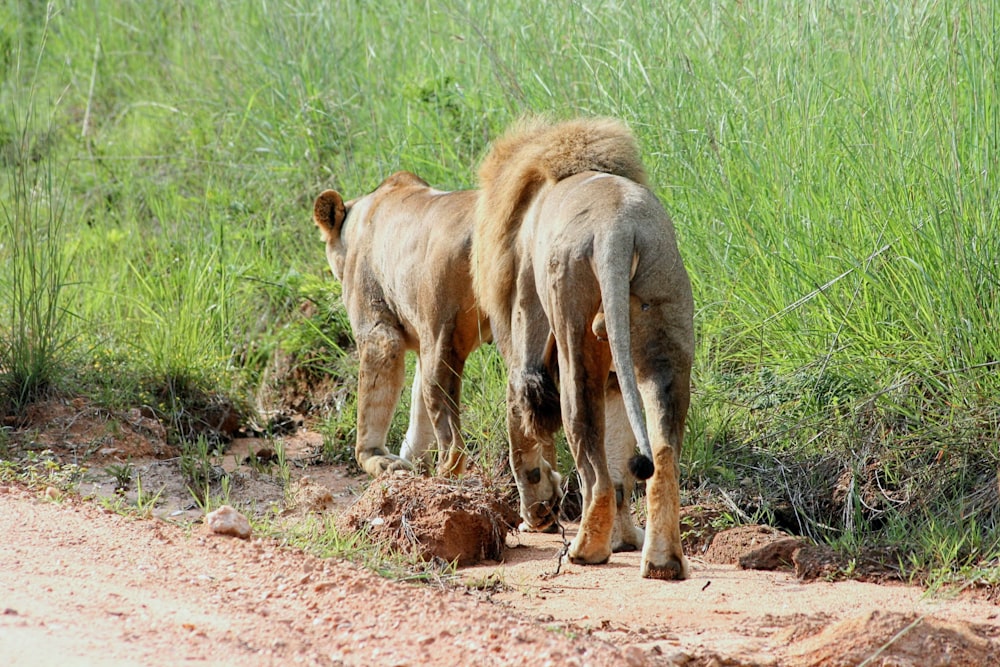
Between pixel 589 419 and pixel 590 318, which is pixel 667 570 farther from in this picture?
pixel 590 318

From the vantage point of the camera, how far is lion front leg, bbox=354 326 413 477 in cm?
604

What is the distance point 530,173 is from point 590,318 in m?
0.83

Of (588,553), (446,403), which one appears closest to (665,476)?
(588,553)

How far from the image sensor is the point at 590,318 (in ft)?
13.9

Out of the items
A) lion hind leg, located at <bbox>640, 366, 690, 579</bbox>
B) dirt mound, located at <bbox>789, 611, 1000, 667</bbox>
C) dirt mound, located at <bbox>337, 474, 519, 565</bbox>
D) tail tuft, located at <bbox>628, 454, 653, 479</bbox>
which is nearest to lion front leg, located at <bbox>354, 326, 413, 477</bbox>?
dirt mound, located at <bbox>337, 474, 519, 565</bbox>

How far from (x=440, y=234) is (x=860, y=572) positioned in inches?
91.8

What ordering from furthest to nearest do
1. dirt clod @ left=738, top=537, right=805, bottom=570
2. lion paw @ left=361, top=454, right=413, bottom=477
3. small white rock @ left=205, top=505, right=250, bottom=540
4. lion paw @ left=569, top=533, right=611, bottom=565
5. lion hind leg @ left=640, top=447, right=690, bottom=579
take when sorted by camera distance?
lion paw @ left=361, top=454, right=413, bottom=477 < dirt clod @ left=738, top=537, right=805, bottom=570 < lion paw @ left=569, top=533, right=611, bottom=565 < small white rock @ left=205, top=505, right=250, bottom=540 < lion hind leg @ left=640, top=447, right=690, bottom=579

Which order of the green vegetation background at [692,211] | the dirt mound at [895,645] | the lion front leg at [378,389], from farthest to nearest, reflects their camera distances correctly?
the lion front leg at [378,389] < the green vegetation background at [692,211] < the dirt mound at [895,645]

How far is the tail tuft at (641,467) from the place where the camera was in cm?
383

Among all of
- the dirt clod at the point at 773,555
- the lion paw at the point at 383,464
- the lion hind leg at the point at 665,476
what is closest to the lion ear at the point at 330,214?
the lion paw at the point at 383,464

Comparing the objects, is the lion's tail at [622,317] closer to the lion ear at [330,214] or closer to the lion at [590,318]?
the lion at [590,318]

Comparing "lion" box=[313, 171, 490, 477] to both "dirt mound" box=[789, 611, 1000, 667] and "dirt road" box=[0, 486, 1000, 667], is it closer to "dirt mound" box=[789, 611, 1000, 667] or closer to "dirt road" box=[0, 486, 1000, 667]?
"dirt road" box=[0, 486, 1000, 667]

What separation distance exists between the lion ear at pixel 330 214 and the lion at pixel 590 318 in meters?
1.79

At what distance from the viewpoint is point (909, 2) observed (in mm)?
5344
